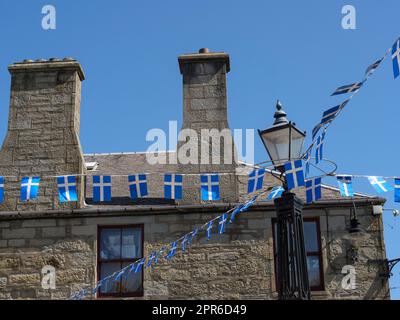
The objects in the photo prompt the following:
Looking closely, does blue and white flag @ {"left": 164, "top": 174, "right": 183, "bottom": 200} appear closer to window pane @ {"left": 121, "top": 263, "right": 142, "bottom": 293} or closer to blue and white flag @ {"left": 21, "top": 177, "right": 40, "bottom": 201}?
window pane @ {"left": 121, "top": 263, "right": 142, "bottom": 293}

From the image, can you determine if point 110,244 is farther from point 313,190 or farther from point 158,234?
point 313,190

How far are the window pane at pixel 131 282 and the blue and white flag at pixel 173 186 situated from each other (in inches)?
53.9

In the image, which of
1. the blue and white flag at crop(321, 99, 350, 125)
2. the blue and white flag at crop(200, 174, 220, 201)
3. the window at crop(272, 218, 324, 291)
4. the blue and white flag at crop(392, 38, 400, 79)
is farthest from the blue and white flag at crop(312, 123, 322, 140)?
the window at crop(272, 218, 324, 291)

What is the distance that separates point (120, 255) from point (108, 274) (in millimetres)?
A: 338

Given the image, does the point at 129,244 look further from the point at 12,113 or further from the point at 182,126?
the point at 12,113

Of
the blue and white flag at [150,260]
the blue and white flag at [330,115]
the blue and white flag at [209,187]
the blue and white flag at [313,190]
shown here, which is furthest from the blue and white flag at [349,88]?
the blue and white flag at [150,260]

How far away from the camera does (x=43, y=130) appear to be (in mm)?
11070

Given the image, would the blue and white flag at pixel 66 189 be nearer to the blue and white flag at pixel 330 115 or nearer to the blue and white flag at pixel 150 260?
the blue and white flag at pixel 150 260

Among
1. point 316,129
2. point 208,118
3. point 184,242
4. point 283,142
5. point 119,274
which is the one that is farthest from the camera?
point 208,118

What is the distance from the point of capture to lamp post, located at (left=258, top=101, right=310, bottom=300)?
246 inches

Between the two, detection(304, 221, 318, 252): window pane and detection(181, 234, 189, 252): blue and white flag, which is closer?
detection(181, 234, 189, 252): blue and white flag

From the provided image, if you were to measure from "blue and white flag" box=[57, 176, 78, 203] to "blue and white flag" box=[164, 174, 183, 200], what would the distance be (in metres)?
1.34

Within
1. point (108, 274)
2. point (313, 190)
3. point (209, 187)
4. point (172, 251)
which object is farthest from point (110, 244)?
point (313, 190)

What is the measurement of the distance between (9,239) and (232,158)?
12.1 feet
